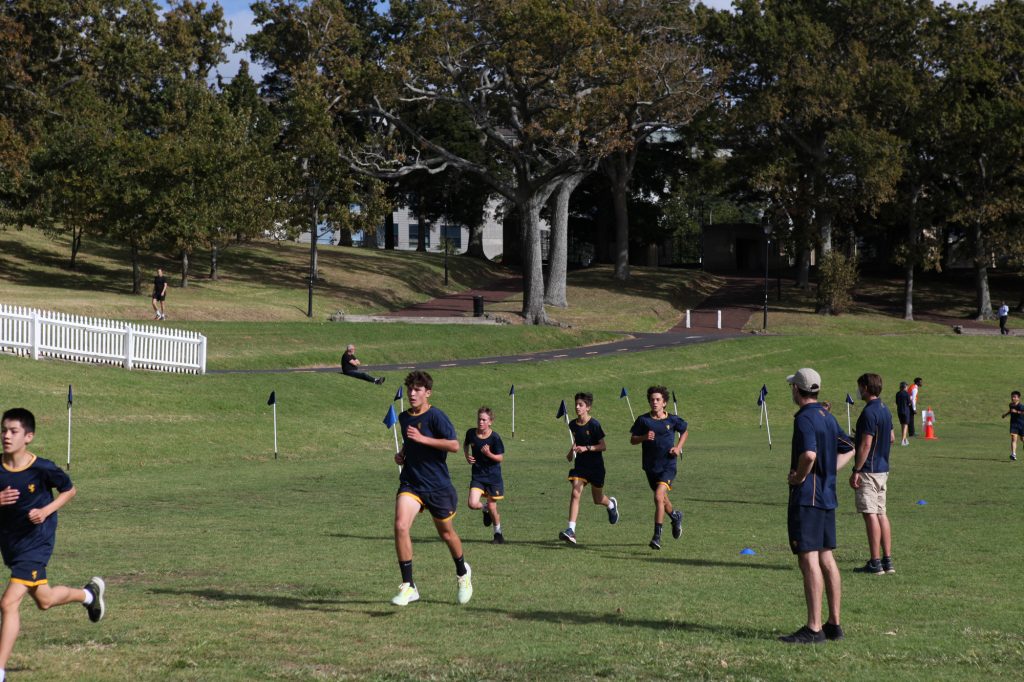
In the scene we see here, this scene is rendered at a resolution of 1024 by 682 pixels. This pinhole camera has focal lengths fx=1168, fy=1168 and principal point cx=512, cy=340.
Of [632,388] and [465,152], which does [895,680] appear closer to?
[632,388]

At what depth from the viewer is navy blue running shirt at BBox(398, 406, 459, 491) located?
10.5 meters

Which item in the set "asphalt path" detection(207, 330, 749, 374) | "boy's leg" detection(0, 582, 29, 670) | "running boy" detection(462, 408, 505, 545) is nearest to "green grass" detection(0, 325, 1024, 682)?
"boy's leg" detection(0, 582, 29, 670)

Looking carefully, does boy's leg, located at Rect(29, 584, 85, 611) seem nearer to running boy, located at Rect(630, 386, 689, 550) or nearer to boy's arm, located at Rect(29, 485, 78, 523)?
boy's arm, located at Rect(29, 485, 78, 523)

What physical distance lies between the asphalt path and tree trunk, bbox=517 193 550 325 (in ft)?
18.1

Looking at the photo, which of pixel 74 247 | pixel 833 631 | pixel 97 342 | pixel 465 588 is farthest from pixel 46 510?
pixel 74 247

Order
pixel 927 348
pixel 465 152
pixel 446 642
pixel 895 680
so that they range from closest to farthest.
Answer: pixel 895 680 → pixel 446 642 → pixel 927 348 → pixel 465 152

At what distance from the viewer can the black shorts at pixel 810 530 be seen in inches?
351

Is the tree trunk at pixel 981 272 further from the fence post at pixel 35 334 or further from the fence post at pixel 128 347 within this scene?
the fence post at pixel 35 334

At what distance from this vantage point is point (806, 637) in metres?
8.73

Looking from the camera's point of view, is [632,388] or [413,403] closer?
[413,403]

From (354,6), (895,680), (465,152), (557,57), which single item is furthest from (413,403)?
(354,6)

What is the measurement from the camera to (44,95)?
7662cm

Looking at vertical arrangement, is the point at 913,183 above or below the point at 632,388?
above

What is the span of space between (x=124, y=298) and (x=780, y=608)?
171 feet
